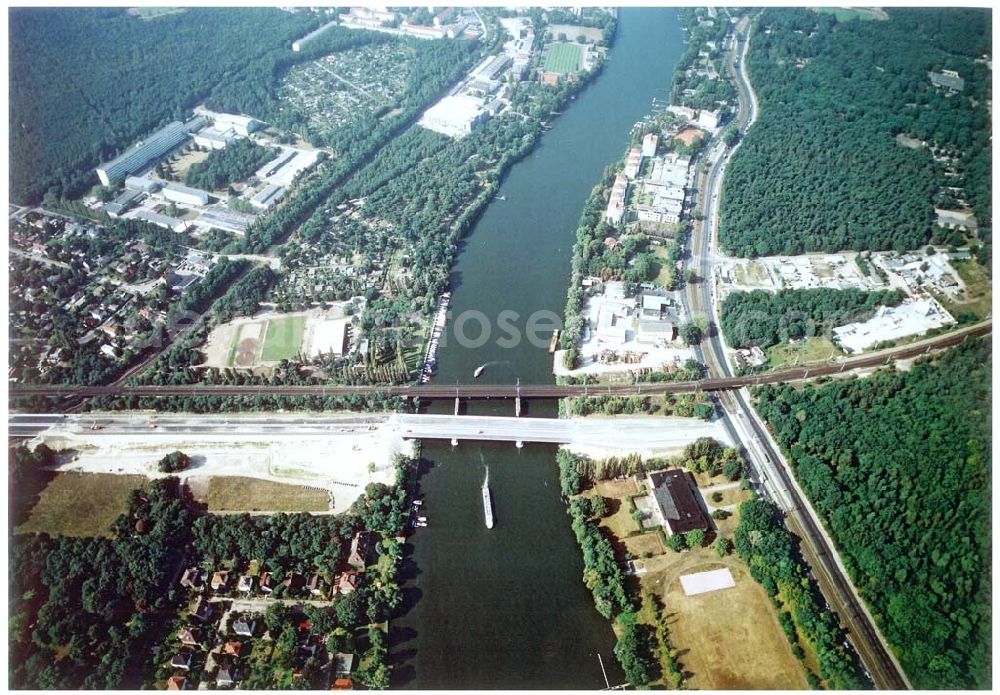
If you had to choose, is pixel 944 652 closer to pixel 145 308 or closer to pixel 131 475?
pixel 131 475

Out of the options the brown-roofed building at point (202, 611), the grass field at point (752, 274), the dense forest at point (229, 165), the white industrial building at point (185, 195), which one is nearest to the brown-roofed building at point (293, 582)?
the brown-roofed building at point (202, 611)

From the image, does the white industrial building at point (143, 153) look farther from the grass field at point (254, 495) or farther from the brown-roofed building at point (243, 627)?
the brown-roofed building at point (243, 627)

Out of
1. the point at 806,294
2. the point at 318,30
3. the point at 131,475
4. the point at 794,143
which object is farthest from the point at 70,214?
the point at 794,143

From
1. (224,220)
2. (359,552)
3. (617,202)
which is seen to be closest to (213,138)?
(224,220)

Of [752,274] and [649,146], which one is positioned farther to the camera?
[649,146]

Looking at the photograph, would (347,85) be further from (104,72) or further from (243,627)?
(243,627)

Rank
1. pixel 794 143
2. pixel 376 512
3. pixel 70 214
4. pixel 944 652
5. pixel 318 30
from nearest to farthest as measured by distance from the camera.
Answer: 1. pixel 944 652
2. pixel 376 512
3. pixel 70 214
4. pixel 794 143
5. pixel 318 30
